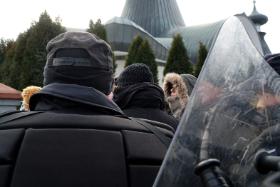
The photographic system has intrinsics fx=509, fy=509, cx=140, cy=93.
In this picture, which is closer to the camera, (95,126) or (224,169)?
(224,169)

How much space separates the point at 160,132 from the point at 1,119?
514 millimetres

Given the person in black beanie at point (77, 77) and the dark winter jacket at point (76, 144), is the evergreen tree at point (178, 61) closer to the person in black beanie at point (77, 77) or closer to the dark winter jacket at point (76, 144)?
the person in black beanie at point (77, 77)

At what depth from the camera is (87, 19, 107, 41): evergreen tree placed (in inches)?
1088

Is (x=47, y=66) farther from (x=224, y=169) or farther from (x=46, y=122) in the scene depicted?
(x=224, y=169)

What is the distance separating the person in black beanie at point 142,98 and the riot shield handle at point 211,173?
217 cm

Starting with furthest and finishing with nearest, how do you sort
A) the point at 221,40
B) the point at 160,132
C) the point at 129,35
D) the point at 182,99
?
the point at 129,35 → the point at 182,99 → the point at 160,132 → the point at 221,40

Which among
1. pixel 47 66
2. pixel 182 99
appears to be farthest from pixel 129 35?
pixel 47 66

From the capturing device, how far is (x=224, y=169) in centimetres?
103

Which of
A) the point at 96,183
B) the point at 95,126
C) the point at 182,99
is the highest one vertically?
the point at 95,126

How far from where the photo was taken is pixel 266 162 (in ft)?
3.01

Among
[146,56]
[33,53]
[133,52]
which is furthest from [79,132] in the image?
[133,52]

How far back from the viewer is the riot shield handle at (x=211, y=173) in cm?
92

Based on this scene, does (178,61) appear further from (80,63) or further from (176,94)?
(80,63)

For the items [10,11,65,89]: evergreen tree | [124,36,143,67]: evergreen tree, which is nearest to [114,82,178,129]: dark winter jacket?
[10,11,65,89]: evergreen tree
